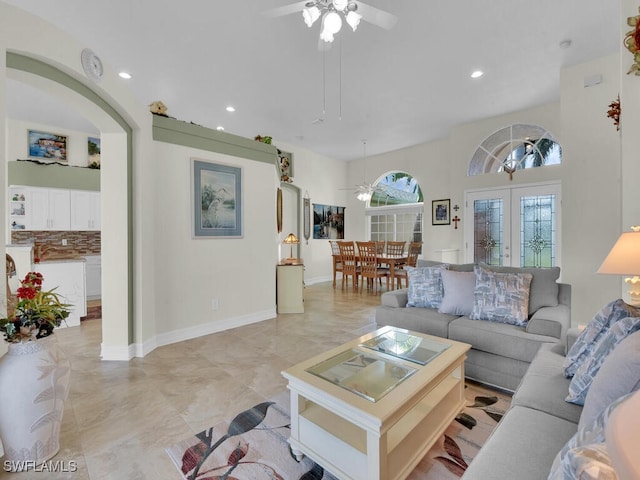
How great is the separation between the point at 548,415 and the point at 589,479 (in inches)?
39.2

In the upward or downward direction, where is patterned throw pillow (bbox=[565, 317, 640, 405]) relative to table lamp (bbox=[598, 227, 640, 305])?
downward

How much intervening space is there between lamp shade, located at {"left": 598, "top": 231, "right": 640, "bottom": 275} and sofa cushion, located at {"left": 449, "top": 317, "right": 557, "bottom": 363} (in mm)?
700

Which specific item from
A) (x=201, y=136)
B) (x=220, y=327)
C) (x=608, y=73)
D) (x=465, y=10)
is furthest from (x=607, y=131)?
(x=220, y=327)

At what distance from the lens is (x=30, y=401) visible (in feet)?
4.90

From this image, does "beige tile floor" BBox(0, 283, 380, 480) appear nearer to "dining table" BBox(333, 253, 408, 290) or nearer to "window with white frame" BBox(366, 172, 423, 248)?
"dining table" BBox(333, 253, 408, 290)

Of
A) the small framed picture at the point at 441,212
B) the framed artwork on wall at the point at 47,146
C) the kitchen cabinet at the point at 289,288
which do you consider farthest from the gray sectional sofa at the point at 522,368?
the framed artwork on wall at the point at 47,146

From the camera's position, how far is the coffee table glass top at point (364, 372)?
1.52 meters

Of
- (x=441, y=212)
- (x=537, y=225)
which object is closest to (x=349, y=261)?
(x=441, y=212)

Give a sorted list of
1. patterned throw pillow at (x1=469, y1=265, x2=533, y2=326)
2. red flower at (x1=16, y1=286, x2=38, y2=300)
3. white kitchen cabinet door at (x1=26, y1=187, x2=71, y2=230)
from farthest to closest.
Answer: white kitchen cabinet door at (x1=26, y1=187, x2=71, y2=230) < patterned throw pillow at (x1=469, y1=265, x2=533, y2=326) < red flower at (x1=16, y1=286, x2=38, y2=300)

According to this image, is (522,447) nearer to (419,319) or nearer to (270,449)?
(270,449)

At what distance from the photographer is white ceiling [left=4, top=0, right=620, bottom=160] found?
2.62 m

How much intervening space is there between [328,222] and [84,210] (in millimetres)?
5101

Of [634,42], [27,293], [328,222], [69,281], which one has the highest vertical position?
[634,42]

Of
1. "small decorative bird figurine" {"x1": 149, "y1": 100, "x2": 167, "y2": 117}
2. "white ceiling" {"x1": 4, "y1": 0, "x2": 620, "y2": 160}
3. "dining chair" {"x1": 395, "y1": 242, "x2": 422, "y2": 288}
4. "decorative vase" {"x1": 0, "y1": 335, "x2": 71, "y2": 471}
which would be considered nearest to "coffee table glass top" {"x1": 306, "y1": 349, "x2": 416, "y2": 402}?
"decorative vase" {"x1": 0, "y1": 335, "x2": 71, "y2": 471}
